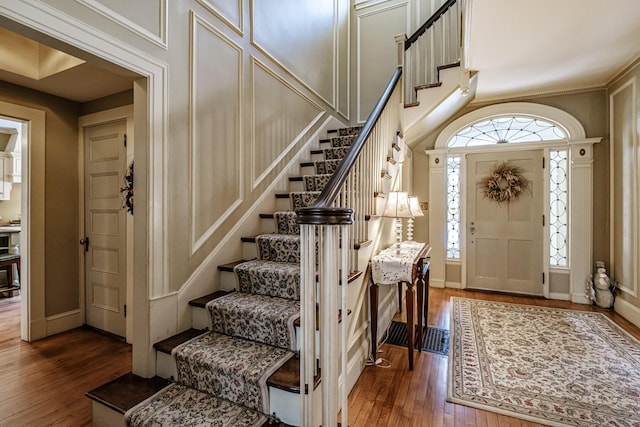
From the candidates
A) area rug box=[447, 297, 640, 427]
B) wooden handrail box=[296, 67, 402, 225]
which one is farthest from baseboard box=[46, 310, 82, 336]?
area rug box=[447, 297, 640, 427]

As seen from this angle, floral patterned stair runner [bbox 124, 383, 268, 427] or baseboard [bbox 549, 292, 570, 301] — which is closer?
floral patterned stair runner [bbox 124, 383, 268, 427]

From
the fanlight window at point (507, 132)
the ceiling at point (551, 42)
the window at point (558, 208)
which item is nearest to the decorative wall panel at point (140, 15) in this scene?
the ceiling at point (551, 42)

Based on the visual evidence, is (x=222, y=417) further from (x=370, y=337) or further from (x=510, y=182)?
(x=510, y=182)

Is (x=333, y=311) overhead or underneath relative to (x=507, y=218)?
underneath

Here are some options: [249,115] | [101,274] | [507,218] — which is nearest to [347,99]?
[249,115]

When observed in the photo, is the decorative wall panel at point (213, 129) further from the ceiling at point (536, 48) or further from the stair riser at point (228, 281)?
the ceiling at point (536, 48)

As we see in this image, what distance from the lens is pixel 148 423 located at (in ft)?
4.75

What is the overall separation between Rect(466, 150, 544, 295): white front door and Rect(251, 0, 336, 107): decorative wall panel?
260 centimetres

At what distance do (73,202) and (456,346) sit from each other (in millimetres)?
4052

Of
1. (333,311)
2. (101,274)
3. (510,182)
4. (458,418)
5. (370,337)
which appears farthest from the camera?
(510,182)

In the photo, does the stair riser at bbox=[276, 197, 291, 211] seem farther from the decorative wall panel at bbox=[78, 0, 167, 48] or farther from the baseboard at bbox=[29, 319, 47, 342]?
the baseboard at bbox=[29, 319, 47, 342]

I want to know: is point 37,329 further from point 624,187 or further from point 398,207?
point 624,187

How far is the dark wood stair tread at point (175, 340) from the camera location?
1800 mm

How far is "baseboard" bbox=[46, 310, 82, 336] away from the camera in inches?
113
